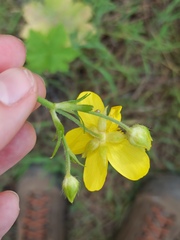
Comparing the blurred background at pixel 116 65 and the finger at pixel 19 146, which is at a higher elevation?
the finger at pixel 19 146

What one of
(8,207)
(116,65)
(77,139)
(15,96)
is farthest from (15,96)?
(116,65)

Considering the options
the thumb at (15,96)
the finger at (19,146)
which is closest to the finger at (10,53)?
the finger at (19,146)

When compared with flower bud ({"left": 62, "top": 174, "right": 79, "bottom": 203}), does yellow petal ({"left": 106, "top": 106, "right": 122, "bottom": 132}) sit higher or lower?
higher

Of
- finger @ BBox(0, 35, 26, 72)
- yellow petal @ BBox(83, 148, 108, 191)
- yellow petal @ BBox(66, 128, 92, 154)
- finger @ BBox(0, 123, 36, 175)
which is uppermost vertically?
finger @ BBox(0, 35, 26, 72)

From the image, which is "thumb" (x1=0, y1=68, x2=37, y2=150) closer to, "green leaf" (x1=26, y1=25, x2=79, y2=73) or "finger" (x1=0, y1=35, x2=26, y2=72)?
"finger" (x1=0, y1=35, x2=26, y2=72)

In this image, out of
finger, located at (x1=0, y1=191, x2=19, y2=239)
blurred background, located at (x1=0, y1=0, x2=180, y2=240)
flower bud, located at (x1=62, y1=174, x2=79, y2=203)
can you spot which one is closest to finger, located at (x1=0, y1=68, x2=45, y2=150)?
flower bud, located at (x1=62, y1=174, x2=79, y2=203)

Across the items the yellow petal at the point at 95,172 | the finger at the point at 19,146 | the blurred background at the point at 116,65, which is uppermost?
the yellow petal at the point at 95,172

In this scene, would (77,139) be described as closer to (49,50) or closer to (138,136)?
(138,136)

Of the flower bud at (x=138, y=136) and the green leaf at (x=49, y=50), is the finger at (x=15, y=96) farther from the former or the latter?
the green leaf at (x=49, y=50)

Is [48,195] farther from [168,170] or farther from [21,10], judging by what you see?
[21,10]
